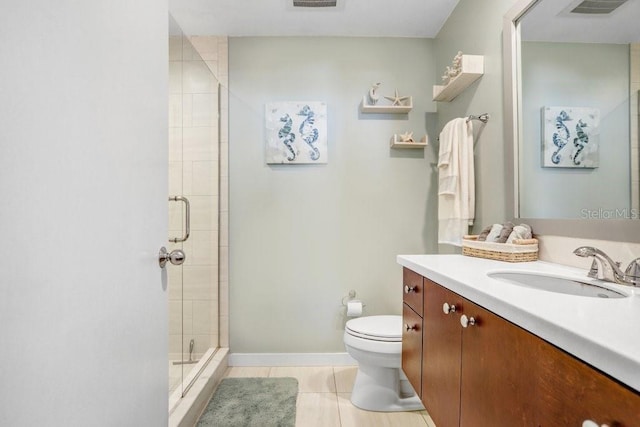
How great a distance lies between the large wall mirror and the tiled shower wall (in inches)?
68.6

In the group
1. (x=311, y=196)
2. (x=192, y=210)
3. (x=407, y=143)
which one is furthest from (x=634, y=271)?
(x=192, y=210)

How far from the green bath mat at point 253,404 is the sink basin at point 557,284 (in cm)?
132

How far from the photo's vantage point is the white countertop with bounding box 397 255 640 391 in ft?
1.56

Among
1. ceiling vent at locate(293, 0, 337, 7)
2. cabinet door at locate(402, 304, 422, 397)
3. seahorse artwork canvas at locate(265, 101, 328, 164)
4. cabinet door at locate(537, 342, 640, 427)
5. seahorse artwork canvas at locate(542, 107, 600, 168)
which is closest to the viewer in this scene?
cabinet door at locate(537, 342, 640, 427)

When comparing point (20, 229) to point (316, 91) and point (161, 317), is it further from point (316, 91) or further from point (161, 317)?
point (316, 91)

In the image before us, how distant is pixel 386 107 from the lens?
93.3 inches

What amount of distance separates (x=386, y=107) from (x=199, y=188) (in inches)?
56.0

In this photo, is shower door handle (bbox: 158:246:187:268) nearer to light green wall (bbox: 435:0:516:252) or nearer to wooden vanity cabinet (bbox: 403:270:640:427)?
wooden vanity cabinet (bbox: 403:270:640:427)

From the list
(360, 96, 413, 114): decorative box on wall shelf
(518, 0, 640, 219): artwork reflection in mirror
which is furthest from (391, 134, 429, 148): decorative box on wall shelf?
(518, 0, 640, 219): artwork reflection in mirror

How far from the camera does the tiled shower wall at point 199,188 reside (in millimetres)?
1867

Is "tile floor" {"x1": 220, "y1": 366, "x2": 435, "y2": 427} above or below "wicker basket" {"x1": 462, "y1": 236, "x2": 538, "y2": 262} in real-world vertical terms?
below

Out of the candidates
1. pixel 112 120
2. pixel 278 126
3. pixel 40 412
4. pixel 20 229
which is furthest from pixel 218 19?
pixel 40 412

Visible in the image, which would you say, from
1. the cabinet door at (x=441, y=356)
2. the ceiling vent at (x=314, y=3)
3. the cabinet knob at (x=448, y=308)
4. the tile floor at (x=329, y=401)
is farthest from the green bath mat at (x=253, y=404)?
the ceiling vent at (x=314, y=3)

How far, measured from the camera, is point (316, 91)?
2471 millimetres
